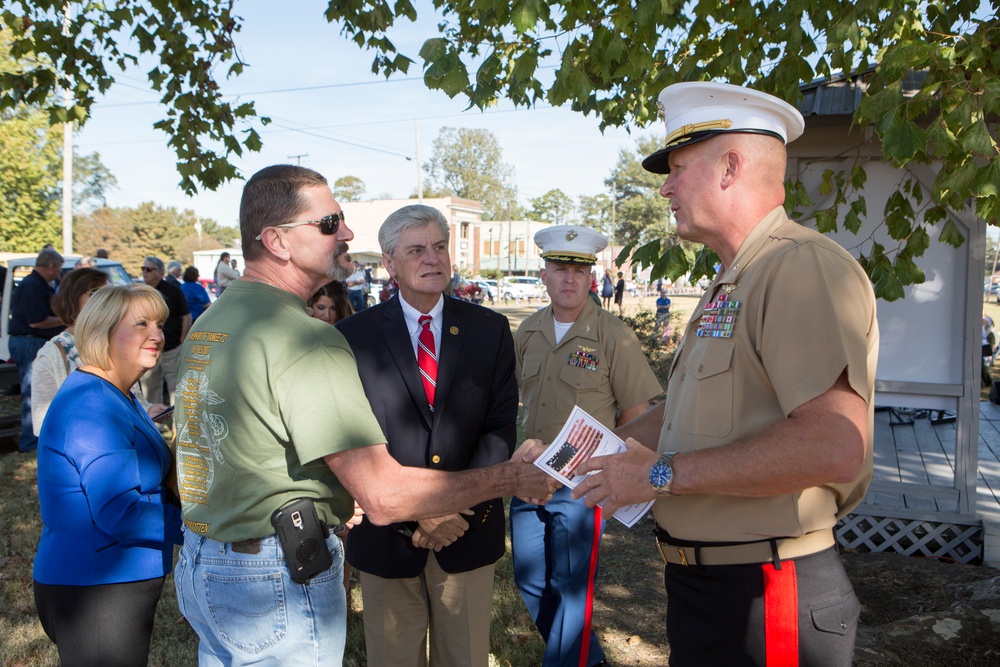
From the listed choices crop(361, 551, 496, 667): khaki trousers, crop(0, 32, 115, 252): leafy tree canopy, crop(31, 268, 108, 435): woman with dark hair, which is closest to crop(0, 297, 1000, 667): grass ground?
crop(361, 551, 496, 667): khaki trousers

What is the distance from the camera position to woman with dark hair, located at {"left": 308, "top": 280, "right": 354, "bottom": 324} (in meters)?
5.13

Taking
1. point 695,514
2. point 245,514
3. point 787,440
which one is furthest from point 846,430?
point 245,514

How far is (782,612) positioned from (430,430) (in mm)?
1486

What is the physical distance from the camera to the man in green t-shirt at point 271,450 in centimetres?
192

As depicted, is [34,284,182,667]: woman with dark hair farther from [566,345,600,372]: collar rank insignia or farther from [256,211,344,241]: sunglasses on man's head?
[566,345,600,372]: collar rank insignia

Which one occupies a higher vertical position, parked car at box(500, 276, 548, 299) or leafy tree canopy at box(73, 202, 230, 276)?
leafy tree canopy at box(73, 202, 230, 276)

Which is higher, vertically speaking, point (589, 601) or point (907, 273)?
point (907, 273)

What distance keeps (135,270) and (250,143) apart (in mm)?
59317

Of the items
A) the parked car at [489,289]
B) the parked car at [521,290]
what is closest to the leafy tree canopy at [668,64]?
the parked car at [489,289]

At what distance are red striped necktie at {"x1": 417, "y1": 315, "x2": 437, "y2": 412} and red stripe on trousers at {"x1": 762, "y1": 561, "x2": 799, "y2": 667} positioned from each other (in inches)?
58.0

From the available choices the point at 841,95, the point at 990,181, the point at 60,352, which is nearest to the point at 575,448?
the point at 990,181

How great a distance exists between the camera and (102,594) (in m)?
2.60

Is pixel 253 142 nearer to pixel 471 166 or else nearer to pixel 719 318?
pixel 719 318

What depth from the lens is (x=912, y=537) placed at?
5684 mm
